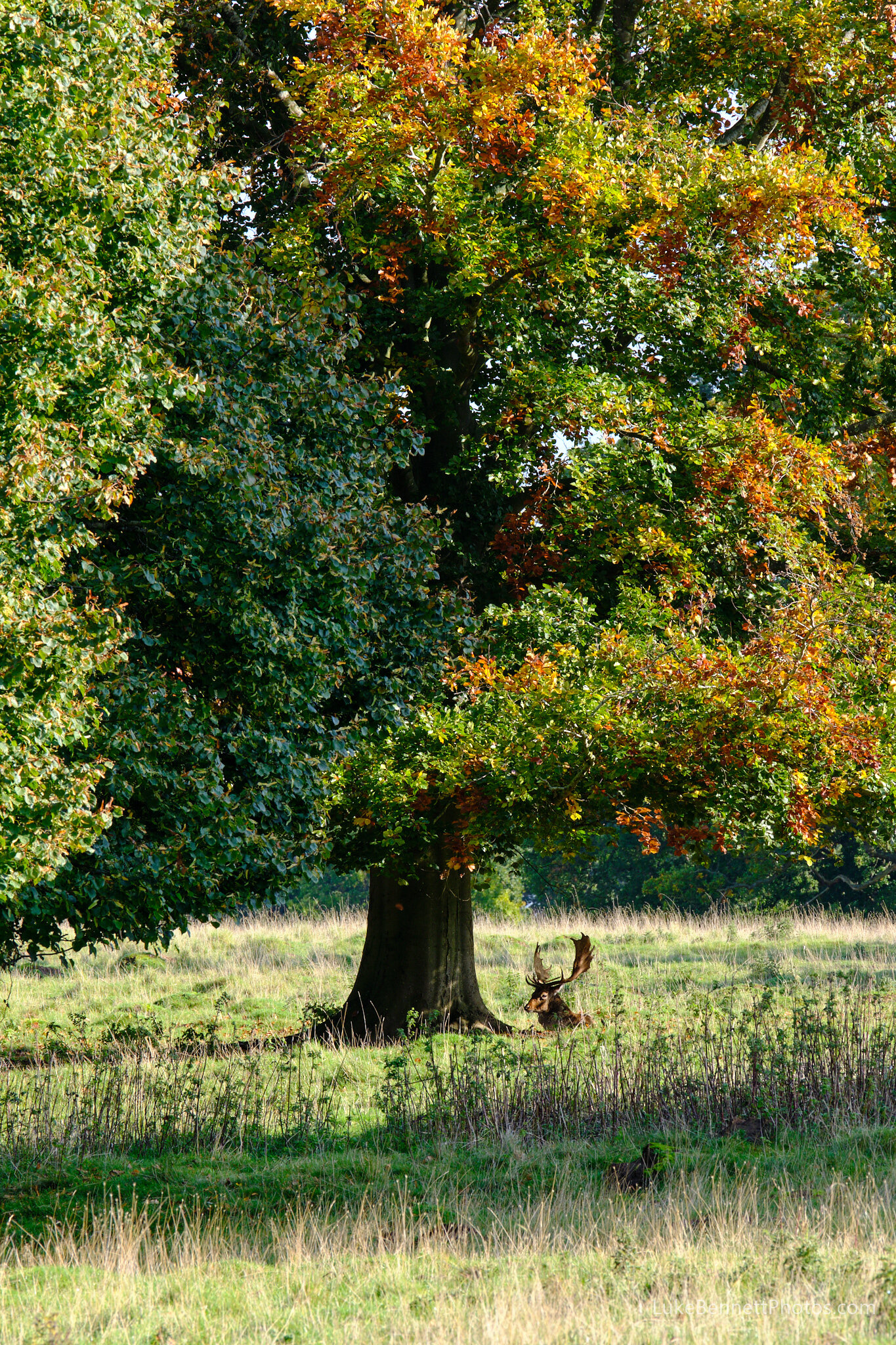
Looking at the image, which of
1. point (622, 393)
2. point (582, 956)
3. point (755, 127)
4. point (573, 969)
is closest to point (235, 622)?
point (622, 393)

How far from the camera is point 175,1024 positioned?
15.5m

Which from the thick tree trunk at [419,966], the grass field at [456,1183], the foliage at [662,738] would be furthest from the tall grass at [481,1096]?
the foliage at [662,738]

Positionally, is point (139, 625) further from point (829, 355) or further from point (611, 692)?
point (829, 355)

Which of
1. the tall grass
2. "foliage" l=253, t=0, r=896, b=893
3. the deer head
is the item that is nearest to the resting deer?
the deer head

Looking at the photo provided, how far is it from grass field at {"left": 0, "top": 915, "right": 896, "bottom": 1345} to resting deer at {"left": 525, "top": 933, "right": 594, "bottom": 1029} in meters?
0.36

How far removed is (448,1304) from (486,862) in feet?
25.4

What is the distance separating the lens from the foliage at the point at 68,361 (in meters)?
6.09

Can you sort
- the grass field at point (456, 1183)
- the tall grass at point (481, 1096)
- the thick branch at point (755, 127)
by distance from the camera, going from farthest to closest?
the thick branch at point (755, 127), the tall grass at point (481, 1096), the grass field at point (456, 1183)

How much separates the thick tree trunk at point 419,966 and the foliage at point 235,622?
14.8 feet

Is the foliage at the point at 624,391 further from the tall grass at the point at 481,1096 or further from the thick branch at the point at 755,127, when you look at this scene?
the tall grass at the point at 481,1096

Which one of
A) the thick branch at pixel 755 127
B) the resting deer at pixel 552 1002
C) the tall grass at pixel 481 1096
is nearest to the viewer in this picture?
the tall grass at pixel 481 1096

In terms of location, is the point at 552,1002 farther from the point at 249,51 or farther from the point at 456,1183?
the point at 249,51

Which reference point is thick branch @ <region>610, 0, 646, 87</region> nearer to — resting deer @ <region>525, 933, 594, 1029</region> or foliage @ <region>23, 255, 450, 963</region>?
foliage @ <region>23, 255, 450, 963</region>

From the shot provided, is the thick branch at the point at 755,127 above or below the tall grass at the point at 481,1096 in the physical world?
above
